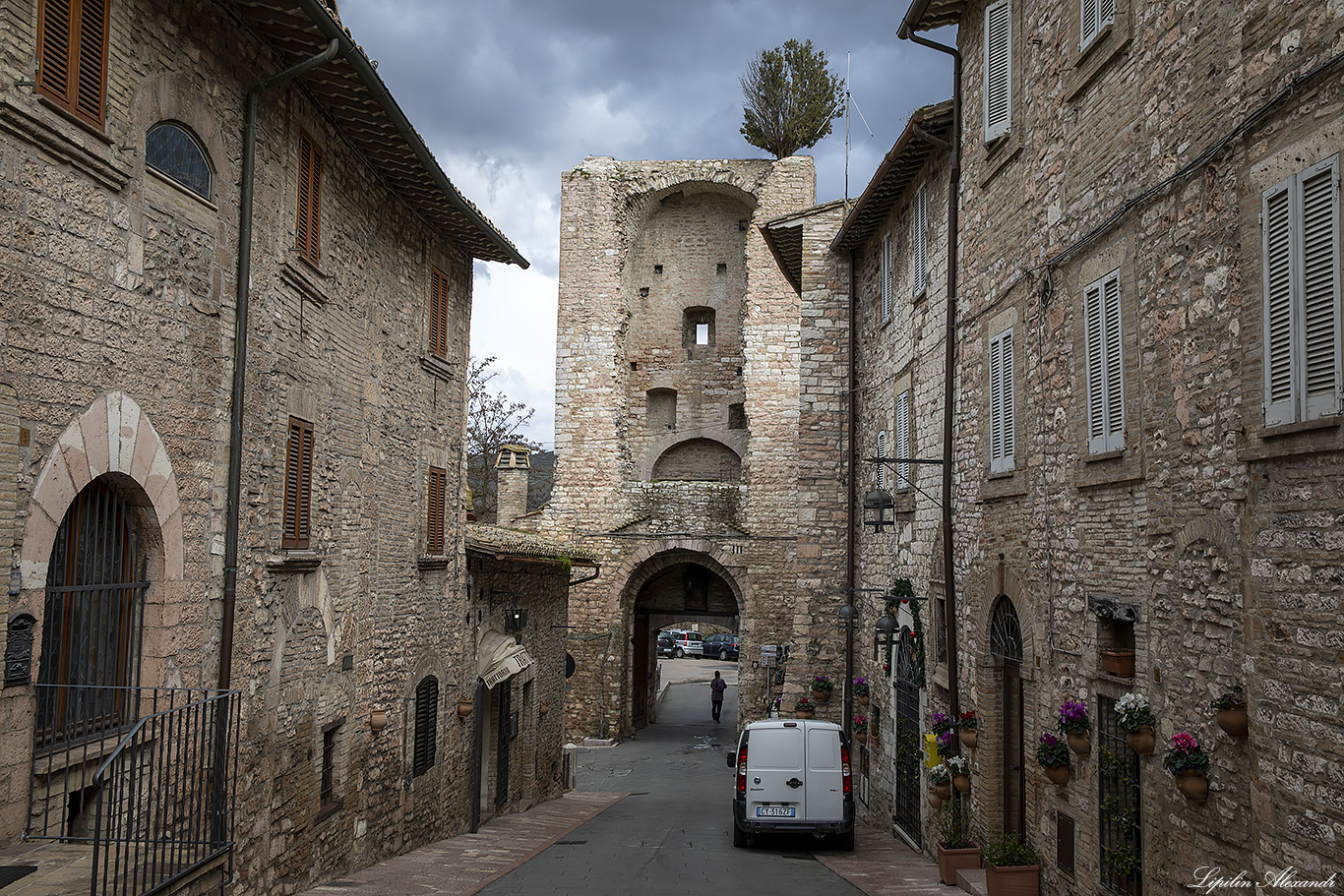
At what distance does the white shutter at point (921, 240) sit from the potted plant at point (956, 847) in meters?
6.75

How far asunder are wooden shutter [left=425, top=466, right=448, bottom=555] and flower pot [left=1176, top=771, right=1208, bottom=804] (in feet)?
32.4

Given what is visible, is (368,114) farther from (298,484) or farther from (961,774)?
(961,774)

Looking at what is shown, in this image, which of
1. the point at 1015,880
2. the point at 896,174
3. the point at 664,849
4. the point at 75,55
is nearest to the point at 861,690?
the point at 664,849

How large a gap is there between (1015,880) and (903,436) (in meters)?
7.40

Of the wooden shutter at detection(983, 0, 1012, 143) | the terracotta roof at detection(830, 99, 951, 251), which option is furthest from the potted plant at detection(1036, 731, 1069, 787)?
the terracotta roof at detection(830, 99, 951, 251)

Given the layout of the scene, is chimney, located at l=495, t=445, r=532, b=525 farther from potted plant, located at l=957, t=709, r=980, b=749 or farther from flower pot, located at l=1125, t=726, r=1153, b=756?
flower pot, located at l=1125, t=726, r=1153, b=756

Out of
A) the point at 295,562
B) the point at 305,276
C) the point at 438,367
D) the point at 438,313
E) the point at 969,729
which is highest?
the point at 438,313

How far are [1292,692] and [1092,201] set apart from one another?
4.59 metres

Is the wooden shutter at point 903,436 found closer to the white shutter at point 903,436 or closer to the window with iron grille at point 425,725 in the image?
the white shutter at point 903,436

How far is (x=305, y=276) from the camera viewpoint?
10.1 m

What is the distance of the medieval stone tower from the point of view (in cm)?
2866

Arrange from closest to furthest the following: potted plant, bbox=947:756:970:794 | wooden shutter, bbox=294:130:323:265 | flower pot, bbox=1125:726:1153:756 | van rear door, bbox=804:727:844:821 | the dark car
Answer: flower pot, bbox=1125:726:1153:756 < wooden shutter, bbox=294:130:323:265 < potted plant, bbox=947:756:970:794 < van rear door, bbox=804:727:844:821 < the dark car

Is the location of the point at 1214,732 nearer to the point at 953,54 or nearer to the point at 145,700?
the point at 145,700

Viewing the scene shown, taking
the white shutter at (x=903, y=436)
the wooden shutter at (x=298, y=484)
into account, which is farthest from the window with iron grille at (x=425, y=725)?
the white shutter at (x=903, y=436)
